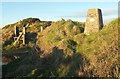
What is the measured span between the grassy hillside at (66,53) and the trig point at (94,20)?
2.25 feet

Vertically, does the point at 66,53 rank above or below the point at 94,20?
below

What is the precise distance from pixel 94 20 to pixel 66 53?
3712 millimetres

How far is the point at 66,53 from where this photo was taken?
24016mm

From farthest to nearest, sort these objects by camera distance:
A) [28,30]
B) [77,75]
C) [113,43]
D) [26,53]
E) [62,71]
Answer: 1. [28,30]
2. [26,53]
3. [62,71]
4. [77,75]
5. [113,43]

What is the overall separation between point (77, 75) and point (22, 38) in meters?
16.6

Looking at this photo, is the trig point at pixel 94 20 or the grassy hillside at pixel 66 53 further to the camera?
Answer: the trig point at pixel 94 20

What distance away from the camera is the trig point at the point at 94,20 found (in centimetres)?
2514

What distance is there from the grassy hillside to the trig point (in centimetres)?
69

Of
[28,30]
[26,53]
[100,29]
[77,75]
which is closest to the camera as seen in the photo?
[77,75]

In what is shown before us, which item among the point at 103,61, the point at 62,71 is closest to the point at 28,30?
the point at 62,71

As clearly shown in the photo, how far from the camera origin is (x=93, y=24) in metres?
25.3

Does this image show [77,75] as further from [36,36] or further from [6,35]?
[6,35]

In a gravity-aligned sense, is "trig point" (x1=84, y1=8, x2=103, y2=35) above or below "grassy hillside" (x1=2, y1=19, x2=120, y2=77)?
above

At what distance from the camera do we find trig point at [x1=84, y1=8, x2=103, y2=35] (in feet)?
82.5
